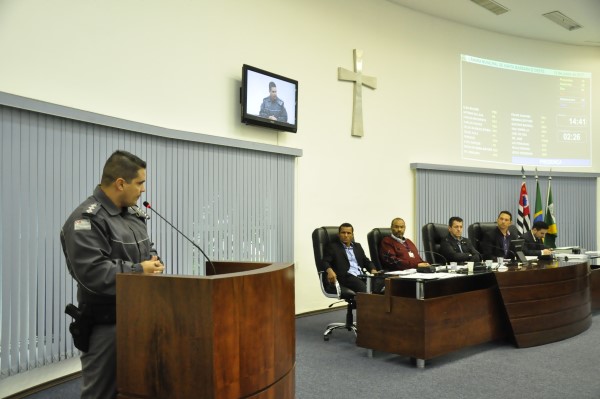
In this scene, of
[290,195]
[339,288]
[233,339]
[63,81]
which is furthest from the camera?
[290,195]

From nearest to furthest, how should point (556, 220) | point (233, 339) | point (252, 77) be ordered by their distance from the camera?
point (233, 339), point (252, 77), point (556, 220)

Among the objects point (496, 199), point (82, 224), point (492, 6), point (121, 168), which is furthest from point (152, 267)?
point (496, 199)

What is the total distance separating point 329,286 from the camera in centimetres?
475

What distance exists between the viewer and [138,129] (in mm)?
3912

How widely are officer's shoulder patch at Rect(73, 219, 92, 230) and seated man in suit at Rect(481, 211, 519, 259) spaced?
489 centimetres

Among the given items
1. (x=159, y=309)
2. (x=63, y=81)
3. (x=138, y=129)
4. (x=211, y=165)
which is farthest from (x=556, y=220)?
(x=159, y=309)

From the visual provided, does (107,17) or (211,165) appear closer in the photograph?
(107,17)

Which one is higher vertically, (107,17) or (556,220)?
(107,17)

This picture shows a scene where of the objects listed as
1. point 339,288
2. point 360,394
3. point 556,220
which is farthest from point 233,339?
point 556,220

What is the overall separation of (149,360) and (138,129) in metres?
2.62

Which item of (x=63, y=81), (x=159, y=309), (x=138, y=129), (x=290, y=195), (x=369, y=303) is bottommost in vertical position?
(x=369, y=303)

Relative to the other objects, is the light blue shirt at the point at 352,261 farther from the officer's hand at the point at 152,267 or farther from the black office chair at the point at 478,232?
the officer's hand at the point at 152,267

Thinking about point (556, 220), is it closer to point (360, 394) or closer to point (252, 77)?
point (252, 77)

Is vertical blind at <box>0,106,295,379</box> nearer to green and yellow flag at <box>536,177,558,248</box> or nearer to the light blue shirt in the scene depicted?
the light blue shirt
